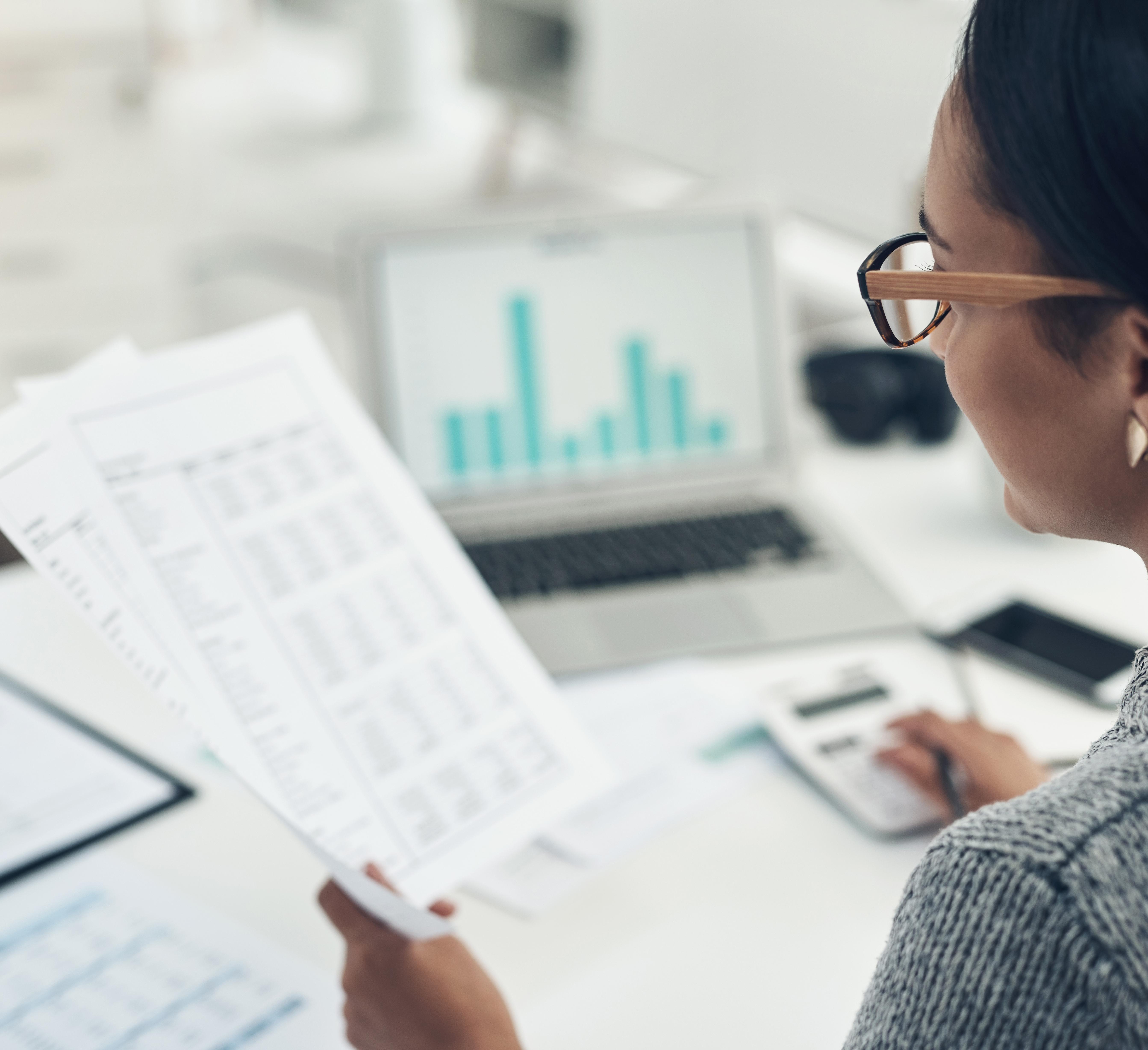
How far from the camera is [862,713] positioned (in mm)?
908

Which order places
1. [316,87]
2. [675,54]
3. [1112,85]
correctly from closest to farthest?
[1112,85], [675,54], [316,87]

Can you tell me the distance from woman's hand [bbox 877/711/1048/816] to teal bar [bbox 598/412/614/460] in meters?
0.45

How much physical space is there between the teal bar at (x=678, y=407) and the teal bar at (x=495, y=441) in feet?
0.56

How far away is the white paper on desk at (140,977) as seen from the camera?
2.10 feet

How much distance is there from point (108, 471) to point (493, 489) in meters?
0.58

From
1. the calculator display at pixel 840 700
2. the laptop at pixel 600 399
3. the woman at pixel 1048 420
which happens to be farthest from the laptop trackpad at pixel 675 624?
the woman at pixel 1048 420

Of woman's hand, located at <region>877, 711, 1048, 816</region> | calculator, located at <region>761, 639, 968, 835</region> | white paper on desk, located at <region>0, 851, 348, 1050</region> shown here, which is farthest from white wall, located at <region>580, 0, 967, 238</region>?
white paper on desk, located at <region>0, 851, 348, 1050</region>

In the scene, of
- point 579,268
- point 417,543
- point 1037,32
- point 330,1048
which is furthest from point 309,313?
point 1037,32

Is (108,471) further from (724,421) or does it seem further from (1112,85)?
(724,421)

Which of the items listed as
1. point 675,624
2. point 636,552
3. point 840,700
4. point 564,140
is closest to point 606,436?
point 636,552

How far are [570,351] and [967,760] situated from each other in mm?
575

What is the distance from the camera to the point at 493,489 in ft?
3.88

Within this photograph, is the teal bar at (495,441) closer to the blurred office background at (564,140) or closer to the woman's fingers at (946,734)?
the blurred office background at (564,140)

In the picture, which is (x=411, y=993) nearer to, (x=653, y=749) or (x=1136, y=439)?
(x=653, y=749)
